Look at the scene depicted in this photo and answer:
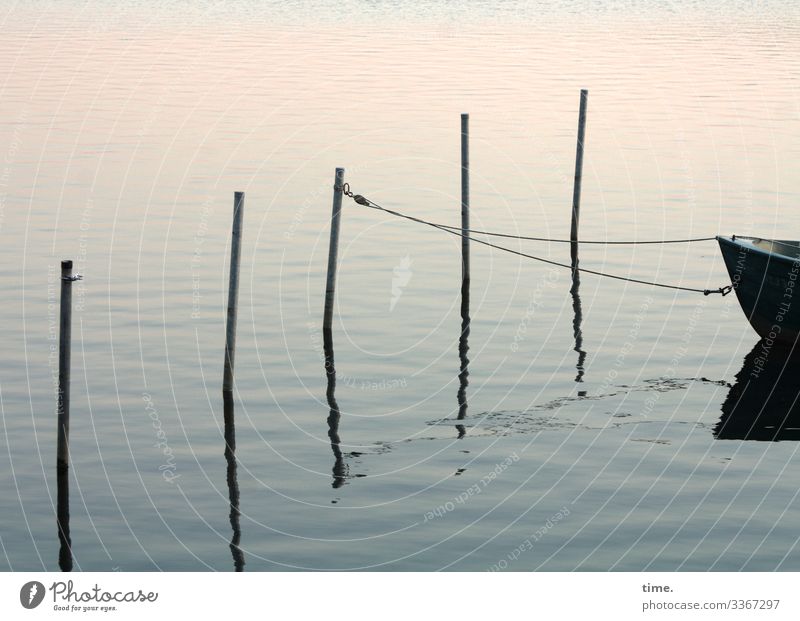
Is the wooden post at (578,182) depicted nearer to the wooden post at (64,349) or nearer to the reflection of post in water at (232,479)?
the reflection of post in water at (232,479)

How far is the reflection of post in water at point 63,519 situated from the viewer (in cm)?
1630

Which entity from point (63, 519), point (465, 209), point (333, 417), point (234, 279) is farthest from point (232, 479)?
point (465, 209)

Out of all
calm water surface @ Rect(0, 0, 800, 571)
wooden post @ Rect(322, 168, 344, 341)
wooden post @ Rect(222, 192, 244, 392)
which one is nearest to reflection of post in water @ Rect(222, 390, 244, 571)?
calm water surface @ Rect(0, 0, 800, 571)

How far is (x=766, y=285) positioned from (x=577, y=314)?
4189 millimetres

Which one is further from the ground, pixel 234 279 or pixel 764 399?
pixel 234 279

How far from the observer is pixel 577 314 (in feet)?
91.5

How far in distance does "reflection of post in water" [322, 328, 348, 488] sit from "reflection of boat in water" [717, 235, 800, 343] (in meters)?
7.37

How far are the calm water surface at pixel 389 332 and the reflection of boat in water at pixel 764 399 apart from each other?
10 centimetres

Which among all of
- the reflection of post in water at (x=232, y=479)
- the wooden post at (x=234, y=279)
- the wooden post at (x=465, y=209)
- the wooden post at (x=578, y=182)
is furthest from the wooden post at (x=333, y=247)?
the wooden post at (x=578, y=182)

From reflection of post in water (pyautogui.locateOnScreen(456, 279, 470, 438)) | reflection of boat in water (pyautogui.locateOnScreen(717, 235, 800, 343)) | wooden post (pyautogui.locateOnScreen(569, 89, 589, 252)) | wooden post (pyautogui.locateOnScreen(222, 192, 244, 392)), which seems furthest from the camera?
wooden post (pyautogui.locateOnScreen(569, 89, 589, 252))

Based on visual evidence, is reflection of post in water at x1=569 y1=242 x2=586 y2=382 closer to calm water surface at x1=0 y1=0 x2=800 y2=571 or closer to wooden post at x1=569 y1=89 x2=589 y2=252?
calm water surface at x1=0 y1=0 x2=800 y2=571

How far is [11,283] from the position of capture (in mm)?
28438

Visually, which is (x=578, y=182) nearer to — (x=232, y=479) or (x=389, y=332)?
(x=389, y=332)

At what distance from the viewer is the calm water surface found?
17438 mm
